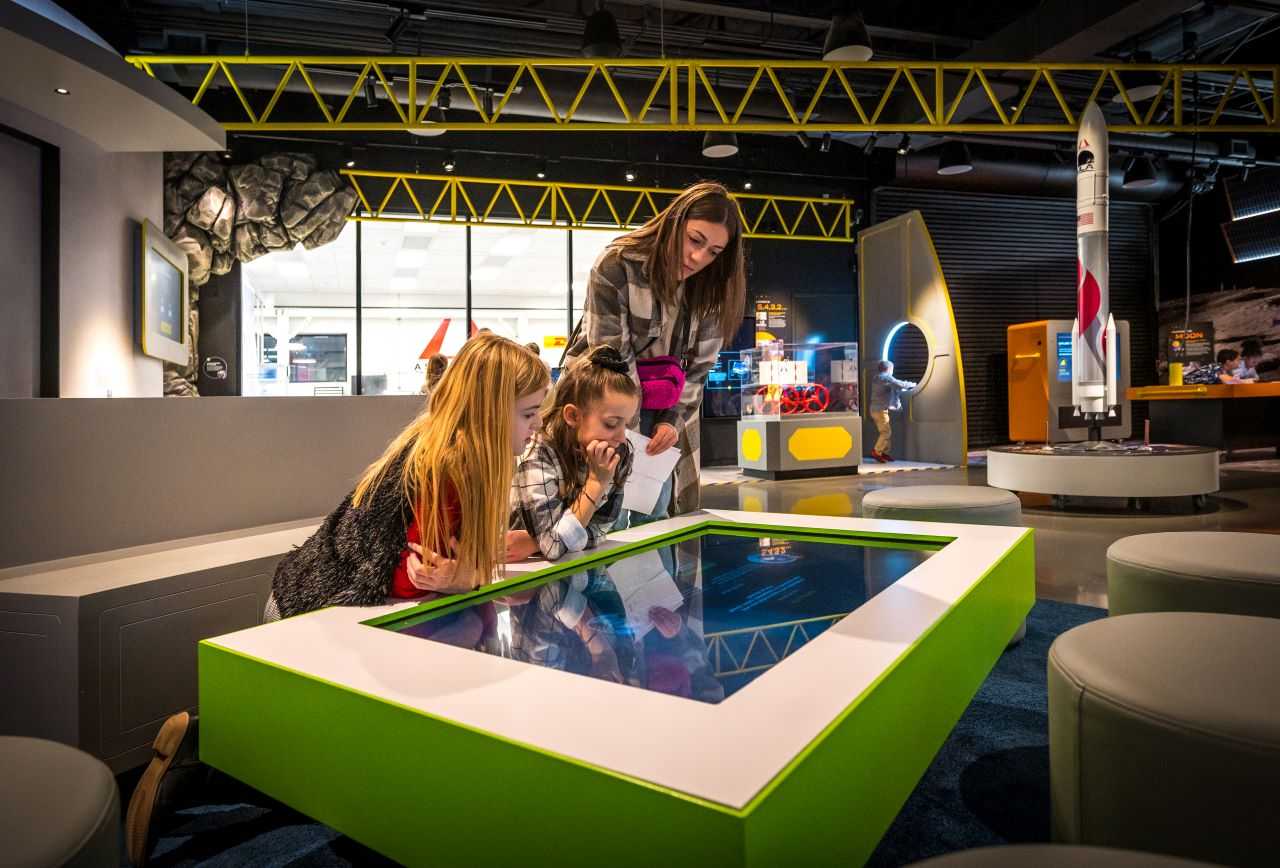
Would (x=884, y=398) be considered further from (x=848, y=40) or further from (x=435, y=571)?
(x=435, y=571)

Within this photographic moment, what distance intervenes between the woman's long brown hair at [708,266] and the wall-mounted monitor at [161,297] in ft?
20.0

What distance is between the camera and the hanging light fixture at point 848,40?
584 centimetres

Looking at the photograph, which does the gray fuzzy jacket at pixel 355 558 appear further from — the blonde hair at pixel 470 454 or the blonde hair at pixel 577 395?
the blonde hair at pixel 577 395

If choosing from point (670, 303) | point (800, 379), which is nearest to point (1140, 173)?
point (800, 379)

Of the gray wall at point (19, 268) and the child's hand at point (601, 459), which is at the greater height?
the gray wall at point (19, 268)

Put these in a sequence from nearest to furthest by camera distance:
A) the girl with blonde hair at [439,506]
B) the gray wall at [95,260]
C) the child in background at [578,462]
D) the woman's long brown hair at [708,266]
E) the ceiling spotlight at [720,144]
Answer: the girl with blonde hair at [439,506] < the child in background at [578,462] < the woman's long brown hair at [708,266] < the gray wall at [95,260] < the ceiling spotlight at [720,144]

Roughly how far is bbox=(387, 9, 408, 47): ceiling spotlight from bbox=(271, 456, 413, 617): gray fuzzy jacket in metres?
6.28

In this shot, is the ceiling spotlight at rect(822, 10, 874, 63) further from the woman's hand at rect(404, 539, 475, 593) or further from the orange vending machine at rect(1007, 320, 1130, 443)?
the woman's hand at rect(404, 539, 475, 593)

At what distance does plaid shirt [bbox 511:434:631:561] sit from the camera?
171 centimetres

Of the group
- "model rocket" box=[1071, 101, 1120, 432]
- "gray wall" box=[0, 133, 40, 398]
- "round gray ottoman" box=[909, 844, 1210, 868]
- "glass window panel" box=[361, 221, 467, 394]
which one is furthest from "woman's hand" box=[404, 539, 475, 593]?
"glass window panel" box=[361, 221, 467, 394]

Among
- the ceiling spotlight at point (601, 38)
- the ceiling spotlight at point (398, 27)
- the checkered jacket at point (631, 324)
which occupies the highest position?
the ceiling spotlight at point (398, 27)

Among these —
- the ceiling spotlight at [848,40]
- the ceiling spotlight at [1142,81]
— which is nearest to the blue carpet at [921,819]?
the ceiling spotlight at [848,40]

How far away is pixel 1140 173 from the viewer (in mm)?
9742

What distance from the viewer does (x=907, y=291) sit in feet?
30.7
